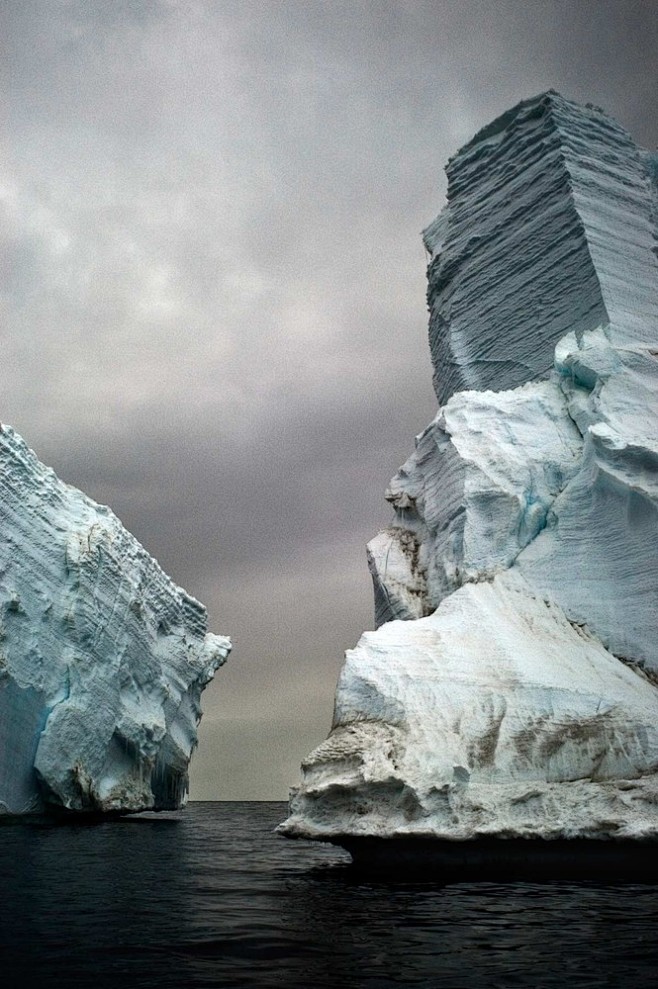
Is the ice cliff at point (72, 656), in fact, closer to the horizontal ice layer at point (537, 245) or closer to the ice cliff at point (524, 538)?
the ice cliff at point (524, 538)

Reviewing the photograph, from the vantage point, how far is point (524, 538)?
12.5 meters

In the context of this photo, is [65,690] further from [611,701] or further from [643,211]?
[643,211]

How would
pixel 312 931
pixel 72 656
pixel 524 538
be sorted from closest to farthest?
pixel 312 931, pixel 524 538, pixel 72 656

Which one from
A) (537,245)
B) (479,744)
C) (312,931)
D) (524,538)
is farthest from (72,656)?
(312,931)

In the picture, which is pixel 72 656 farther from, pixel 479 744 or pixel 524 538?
pixel 479 744

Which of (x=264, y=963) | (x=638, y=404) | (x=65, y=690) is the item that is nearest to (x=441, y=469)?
(x=638, y=404)

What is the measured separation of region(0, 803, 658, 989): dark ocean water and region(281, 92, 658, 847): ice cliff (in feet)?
2.73

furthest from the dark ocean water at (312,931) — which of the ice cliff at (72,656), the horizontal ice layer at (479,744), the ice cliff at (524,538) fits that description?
the ice cliff at (72,656)

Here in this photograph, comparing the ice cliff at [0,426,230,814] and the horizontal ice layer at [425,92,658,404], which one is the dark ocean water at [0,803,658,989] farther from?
the ice cliff at [0,426,230,814]

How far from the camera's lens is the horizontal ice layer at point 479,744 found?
317 inches

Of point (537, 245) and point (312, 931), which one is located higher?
point (537, 245)

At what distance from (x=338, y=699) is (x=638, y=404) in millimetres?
6957

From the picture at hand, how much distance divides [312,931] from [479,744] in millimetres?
3498

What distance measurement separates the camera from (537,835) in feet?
25.8
